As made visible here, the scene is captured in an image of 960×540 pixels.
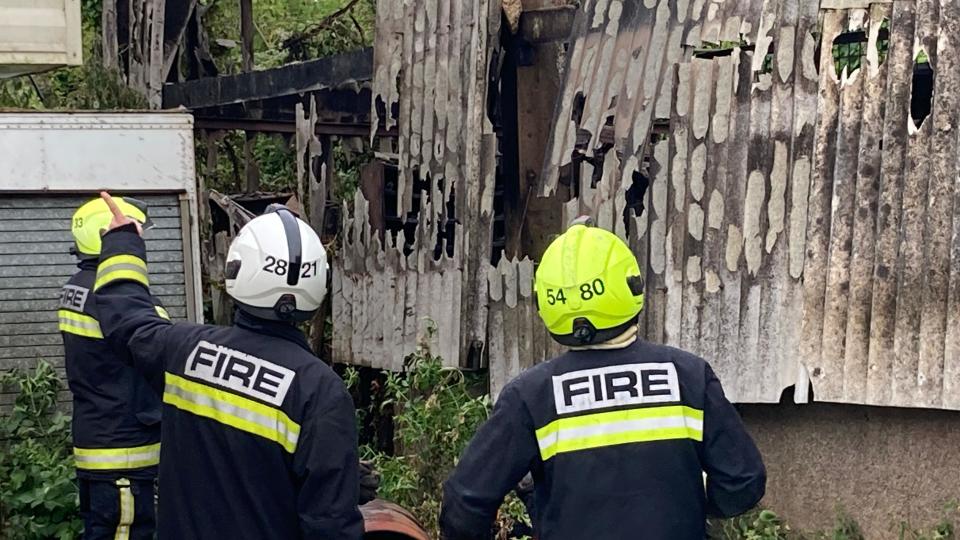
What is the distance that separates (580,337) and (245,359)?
1.09 meters

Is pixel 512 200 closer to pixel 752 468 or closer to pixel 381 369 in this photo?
pixel 381 369

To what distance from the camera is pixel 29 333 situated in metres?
8.34

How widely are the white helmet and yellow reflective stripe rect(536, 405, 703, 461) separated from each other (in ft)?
3.28

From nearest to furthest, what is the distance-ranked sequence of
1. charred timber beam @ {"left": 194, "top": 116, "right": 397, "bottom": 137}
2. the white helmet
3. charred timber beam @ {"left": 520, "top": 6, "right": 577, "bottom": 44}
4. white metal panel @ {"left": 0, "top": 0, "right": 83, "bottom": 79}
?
the white helmet → charred timber beam @ {"left": 520, "top": 6, "right": 577, "bottom": 44} → white metal panel @ {"left": 0, "top": 0, "right": 83, "bottom": 79} → charred timber beam @ {"left": 194, "top": 116, "right": 397, "bottom": 137}

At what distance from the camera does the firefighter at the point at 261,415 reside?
13.7 feet

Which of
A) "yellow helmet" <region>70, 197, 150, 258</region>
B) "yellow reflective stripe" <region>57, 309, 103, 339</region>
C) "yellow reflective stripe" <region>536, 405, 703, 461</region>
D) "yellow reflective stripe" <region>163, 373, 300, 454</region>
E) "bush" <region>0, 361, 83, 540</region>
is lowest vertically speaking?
"bush" <region>0, 361, 83, 540</region>

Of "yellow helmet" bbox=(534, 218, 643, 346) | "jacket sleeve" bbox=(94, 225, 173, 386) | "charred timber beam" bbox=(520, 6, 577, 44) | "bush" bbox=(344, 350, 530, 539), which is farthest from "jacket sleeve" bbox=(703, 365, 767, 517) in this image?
"charred timber beam" bbox=(520, 6, 577, 44)

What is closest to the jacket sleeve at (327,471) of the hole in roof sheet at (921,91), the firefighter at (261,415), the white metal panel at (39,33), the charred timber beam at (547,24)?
the firefighter at (261,415)

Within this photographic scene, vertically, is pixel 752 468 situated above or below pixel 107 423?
above

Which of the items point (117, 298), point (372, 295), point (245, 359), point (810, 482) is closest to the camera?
point (245, 359)

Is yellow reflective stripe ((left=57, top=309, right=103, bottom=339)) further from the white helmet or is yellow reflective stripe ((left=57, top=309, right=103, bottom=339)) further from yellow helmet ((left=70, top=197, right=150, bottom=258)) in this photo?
the white helmet

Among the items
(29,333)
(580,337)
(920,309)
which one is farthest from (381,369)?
(580,337)

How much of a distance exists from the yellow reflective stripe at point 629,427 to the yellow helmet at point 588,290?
22 cm

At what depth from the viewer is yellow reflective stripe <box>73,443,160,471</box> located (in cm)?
641
